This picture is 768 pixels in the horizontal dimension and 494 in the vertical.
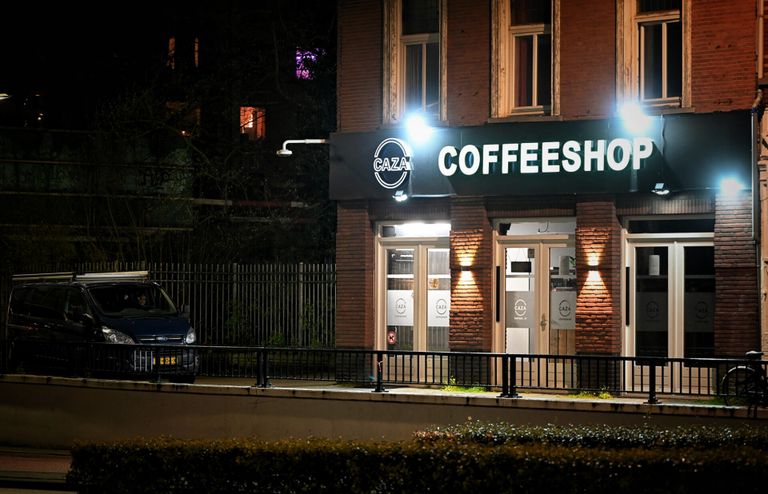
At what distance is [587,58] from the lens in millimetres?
22484

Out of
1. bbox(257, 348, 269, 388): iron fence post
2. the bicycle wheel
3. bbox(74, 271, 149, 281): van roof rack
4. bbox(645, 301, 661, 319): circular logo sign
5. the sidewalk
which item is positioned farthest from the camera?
bbox(74, 271, 149, 281): van roof rack

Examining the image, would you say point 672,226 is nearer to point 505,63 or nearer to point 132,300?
point 505,63

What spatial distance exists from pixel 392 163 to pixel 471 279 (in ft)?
9.17

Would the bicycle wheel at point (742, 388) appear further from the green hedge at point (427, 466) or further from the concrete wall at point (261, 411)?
the green hedge at point (427, 466)

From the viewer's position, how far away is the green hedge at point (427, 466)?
38.1 feet

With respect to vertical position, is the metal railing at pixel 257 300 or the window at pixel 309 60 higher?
the window at pixel 309 60

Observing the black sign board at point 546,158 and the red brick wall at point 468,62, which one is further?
the red brick wall at point 468,62

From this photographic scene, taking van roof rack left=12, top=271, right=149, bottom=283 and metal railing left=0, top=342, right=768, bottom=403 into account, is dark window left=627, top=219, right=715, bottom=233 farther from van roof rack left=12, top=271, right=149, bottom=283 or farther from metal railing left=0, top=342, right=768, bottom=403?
van roof rack left=12, top=271, right=149, bottom=283

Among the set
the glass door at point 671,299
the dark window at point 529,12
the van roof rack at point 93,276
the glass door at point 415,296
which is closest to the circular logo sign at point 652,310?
the glass door at point 671,299

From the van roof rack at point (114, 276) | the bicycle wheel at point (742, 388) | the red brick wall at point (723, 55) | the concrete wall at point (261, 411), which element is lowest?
the concrete wall at point (261, 411)

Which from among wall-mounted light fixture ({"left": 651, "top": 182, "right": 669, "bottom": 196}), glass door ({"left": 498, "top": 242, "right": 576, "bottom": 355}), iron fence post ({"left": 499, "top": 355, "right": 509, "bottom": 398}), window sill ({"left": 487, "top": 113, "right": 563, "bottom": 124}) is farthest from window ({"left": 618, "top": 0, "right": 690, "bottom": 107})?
iron fence post ({"left": 499, "top": 355, "right": 509, "bottom": 398})

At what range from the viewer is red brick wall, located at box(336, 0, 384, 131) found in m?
24.7

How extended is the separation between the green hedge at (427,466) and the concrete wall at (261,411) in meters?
3.63

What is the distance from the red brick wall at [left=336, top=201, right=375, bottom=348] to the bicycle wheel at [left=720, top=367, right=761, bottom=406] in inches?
308
